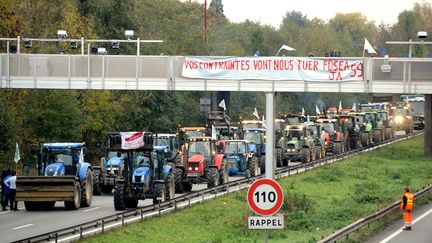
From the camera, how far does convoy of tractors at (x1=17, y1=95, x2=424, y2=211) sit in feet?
143

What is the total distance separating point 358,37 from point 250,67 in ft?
419

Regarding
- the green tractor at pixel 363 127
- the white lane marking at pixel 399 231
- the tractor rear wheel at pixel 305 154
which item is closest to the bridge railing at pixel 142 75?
the white lane marking at pixel 399 231

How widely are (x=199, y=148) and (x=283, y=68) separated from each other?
6370 millimetres

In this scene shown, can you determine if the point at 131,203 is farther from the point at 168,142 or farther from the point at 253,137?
the point at 253,137

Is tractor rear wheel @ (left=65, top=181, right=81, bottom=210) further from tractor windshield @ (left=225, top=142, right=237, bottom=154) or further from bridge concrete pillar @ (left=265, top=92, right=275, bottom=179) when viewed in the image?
tractor windshield @ (left=225, top=142, right=237, bottom=154)

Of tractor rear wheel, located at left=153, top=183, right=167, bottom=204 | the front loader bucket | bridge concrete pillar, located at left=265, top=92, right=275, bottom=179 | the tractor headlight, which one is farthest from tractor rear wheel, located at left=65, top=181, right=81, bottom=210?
the tractor headlight

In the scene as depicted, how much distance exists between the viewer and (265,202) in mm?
22875

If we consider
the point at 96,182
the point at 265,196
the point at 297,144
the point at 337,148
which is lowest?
the point at 96,182

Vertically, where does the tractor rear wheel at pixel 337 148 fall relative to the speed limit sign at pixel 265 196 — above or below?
below

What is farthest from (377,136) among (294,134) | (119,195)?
(119,195)

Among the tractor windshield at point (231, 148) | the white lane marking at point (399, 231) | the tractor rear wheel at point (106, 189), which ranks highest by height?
the tractor windshield at point (231, 148)

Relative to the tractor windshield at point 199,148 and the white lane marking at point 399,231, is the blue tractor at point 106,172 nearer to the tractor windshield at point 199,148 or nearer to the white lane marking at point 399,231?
the tractor windshield at point 199,148

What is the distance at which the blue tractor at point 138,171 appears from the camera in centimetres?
4344

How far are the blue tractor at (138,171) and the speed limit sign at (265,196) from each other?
20740mm
